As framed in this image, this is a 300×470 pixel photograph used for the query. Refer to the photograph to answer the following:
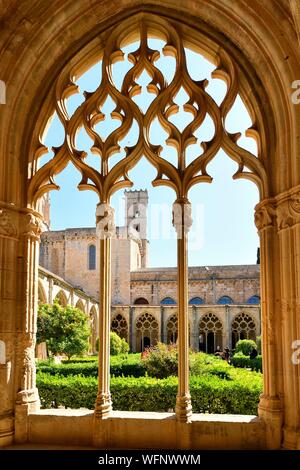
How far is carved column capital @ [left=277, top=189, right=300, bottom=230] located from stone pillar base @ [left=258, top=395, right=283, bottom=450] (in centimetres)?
134

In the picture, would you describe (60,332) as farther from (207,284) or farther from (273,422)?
(207,284)

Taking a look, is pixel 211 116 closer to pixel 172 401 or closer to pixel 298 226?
pixel 298 226

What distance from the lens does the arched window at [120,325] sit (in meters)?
27.7

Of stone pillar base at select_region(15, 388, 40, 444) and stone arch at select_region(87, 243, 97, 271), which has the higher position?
stone arch at select_region(87, 243, 97, 271)

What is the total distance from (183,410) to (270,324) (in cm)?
96

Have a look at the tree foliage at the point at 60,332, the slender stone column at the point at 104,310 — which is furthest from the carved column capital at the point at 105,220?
the tree foliage at the point at 60,332

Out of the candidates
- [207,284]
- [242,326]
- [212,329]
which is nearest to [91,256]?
[207,284]

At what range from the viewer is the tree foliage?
15.0 m

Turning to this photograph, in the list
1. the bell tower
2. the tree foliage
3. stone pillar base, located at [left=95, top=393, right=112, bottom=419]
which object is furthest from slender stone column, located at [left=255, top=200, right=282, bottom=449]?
the bell tower

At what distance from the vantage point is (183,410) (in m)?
3.55

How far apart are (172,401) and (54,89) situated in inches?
161

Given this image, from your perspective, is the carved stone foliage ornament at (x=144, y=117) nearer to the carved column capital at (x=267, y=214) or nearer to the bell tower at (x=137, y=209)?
the carved column capital at (x=267, y=214)

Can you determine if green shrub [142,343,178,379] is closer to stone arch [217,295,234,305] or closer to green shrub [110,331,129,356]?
green shrub [110,331,129,356]

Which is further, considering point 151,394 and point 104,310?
point 151,394
